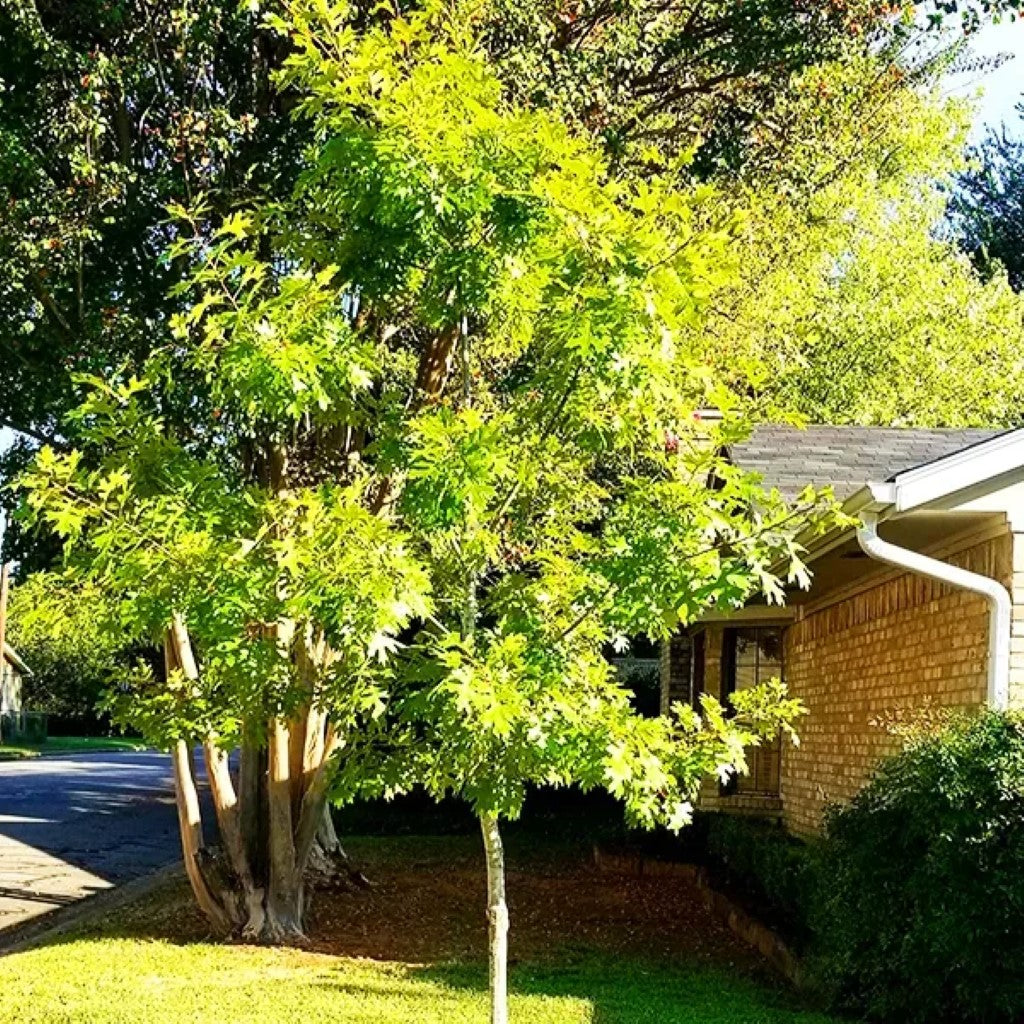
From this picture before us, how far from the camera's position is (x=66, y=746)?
4828 centimetres

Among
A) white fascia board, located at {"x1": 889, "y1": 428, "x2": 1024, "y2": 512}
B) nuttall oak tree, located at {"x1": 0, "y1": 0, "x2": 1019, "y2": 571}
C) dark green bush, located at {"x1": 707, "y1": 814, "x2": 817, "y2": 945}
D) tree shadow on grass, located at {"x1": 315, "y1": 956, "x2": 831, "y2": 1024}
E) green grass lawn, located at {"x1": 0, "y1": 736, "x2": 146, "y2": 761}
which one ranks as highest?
nuttall oak tree, located at {"x1": 0, "y1": 0, "x2": 1019, "y2": 571}

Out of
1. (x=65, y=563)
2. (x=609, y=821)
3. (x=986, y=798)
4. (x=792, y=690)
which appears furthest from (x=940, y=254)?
(x=65, y=563)

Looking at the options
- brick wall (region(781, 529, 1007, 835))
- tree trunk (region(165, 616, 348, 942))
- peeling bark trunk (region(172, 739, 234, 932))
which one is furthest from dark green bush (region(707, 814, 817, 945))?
peeling bark trunk (region(172, 739, 234, 932))

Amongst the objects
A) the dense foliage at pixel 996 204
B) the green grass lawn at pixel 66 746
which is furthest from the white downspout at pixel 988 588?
the green grass lawn at pixel 66 746

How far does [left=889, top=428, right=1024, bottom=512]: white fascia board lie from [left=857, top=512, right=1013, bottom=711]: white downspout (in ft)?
0.81

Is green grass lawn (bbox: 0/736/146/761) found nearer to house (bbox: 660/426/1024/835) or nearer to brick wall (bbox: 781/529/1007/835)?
house (bbox: 660/426/1024/835)

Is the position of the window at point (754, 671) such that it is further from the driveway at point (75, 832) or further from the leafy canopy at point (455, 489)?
the leafy canopy at point (455, 489)

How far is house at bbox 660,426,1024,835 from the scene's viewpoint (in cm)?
852

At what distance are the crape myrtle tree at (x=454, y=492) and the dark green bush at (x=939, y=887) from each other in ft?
3.40

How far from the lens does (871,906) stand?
26.5 ft

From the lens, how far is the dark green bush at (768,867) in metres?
10.2

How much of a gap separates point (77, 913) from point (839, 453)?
7.86 meters

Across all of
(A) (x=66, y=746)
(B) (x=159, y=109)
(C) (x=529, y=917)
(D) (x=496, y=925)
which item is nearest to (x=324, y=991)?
(D) (x=496, y=925)

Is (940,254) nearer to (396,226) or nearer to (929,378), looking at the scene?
(929,378)
